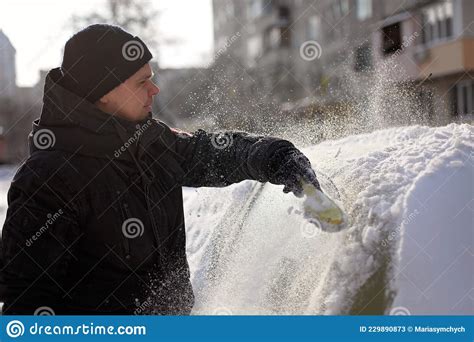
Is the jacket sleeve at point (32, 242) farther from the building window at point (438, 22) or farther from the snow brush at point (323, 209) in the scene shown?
the building window at point (438, 22)

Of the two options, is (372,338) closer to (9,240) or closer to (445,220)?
(445,220)

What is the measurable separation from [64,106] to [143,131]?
243 mm

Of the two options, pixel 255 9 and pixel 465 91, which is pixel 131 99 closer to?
pixel 465 91

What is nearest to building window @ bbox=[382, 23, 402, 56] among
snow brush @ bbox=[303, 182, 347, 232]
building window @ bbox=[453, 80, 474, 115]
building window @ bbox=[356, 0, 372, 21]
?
building window @ bbox=[356, 0, 372, 21]

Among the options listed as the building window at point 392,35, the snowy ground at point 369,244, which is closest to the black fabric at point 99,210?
the snowy ground at point 369,244

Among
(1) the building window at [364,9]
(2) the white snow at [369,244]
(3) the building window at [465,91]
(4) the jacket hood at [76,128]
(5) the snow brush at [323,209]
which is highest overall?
(4) the jacket hood at [76,128]

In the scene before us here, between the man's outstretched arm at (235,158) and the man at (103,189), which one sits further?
the man's outstretched arm at (235,158)

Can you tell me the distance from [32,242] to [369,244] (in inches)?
37.1

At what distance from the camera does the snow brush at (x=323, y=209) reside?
171 centimetres

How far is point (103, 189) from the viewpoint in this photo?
6.07ft

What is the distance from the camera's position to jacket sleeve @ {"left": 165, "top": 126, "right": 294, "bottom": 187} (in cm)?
210

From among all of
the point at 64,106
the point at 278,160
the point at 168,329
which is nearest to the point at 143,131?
the point at 64,106

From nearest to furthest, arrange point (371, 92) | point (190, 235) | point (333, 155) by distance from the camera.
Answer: point (333, 155) < point (190, 235) < point (371, 92)

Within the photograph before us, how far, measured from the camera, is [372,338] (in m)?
1.73
